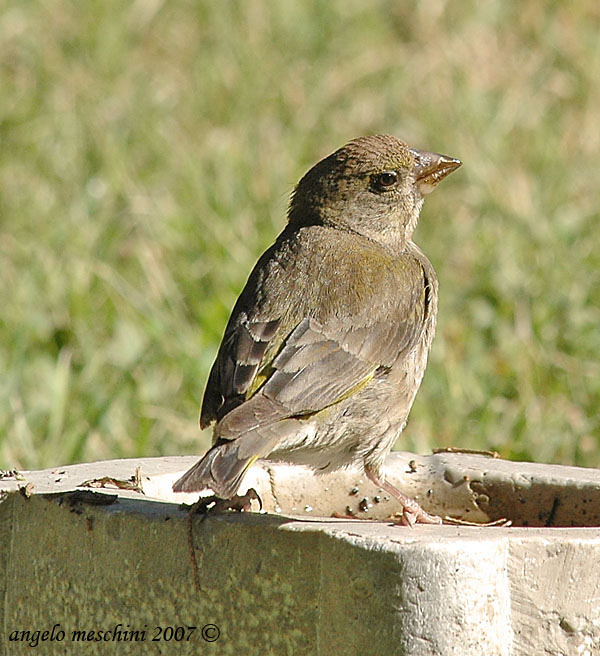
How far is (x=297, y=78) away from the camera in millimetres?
8594

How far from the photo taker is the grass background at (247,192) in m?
5.59

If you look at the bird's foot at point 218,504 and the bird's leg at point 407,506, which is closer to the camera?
the bird's foot at point 218,504

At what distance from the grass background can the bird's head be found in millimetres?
1214

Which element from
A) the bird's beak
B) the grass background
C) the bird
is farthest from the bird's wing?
the grass background

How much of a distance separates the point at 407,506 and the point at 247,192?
12.2 feet

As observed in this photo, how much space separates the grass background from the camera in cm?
559

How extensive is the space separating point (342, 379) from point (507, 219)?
11.6ft

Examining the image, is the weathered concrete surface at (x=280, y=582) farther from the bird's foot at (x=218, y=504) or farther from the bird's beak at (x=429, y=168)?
the bird's beak at (x=429, y=168)

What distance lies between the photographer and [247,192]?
23.8 feet

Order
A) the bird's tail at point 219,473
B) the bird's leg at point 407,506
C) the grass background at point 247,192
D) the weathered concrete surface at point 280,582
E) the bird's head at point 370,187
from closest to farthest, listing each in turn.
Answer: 1. the weathered concrete surface at point 280,582
2. the bird's tail at point 219,473
3. the bird's leg at point 407,506
4. the bird's head at point 370,187
5. the grass background at point 247,192

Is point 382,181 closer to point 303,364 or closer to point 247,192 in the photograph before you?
point 303,364

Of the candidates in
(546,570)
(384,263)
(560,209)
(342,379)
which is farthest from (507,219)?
(546,570)

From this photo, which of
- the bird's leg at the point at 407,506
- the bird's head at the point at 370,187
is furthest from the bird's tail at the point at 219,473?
the bird's head at the point at 370,187

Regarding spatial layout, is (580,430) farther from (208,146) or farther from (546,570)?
(208,146)
